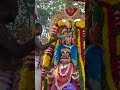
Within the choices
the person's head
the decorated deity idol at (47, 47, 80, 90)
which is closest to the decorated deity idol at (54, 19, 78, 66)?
the decorated deity idol at (47, 47, 80, 90)

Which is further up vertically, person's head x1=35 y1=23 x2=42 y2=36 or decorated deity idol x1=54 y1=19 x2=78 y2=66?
decorated deity idol x1=54 y1=19 x2=78 y2=66

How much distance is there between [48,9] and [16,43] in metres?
11.0

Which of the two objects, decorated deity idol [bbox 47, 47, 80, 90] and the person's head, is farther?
decorated deity idol [bbox 47, 47, 80, 90]

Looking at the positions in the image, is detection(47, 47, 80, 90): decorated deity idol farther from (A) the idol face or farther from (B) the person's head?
(B) the person's head

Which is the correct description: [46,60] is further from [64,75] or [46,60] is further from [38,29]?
[38,29]

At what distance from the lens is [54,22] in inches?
261

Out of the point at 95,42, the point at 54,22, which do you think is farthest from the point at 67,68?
the point at 95,42

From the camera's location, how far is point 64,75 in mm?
6137

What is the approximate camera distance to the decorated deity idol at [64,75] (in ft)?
20.2

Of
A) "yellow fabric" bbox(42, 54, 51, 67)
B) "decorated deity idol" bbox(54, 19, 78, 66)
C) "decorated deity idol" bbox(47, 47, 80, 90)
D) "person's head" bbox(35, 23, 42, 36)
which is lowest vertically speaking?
"person's head" bbox(35, 23, 42, 36)

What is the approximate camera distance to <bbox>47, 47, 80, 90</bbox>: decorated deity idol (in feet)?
20.2

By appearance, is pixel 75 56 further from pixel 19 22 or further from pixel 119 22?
pixel 19 22

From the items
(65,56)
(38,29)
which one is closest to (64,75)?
(65,56)

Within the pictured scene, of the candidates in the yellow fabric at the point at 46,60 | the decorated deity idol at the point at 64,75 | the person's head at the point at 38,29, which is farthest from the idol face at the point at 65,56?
the person's head at the point at 38,29
